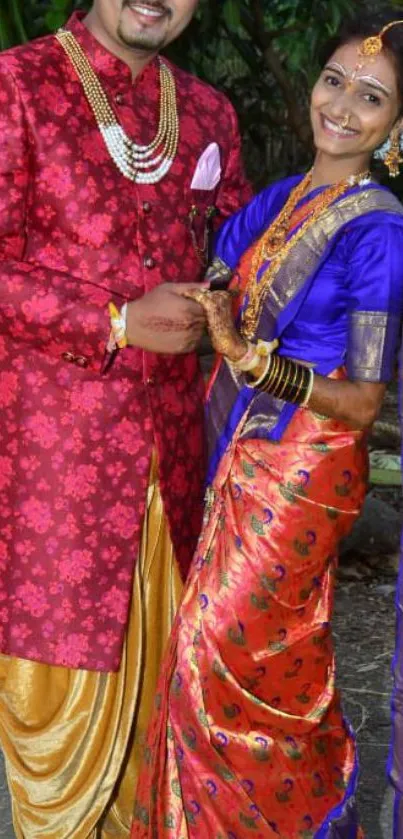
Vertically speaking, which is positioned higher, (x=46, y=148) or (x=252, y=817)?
(x=46, y=148)

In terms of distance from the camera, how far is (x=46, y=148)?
9.12 ft

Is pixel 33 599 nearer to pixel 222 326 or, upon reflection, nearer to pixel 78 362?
pixel 78 362

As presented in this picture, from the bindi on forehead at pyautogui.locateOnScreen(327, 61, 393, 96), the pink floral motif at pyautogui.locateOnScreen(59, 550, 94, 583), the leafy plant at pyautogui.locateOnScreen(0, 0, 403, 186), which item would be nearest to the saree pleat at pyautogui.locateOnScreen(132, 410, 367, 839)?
the pink floral motif at pyautogui.locateOnScreen(59, 550, 94, 583)

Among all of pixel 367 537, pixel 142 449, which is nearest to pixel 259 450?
pixel 142 449

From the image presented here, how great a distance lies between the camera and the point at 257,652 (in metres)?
2.81

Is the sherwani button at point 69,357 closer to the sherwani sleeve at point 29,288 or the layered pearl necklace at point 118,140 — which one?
the sherwani sleeve at point 29,288

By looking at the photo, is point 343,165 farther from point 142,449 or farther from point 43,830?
point 43,830

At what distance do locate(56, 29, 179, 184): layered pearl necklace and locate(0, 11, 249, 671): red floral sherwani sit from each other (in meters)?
0.02

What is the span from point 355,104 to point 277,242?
32 cm

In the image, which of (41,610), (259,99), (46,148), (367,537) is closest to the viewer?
(46,148)

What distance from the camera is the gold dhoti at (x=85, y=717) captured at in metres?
3.03

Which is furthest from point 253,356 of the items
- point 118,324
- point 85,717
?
point 85,717

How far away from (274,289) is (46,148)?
53 centimetres

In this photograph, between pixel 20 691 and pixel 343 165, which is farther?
pixel 20 691
